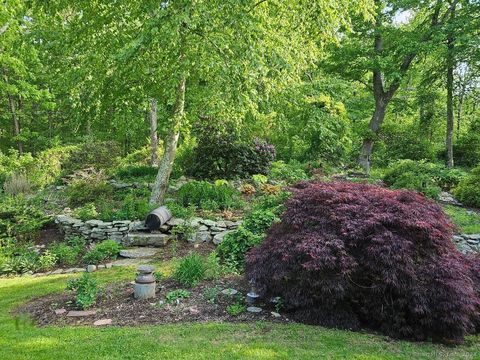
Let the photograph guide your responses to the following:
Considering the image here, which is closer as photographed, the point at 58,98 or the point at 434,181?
the point at 434,181

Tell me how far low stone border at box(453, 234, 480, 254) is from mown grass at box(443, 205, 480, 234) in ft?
0.38

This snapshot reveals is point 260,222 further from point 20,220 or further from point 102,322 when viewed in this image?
point 20,220

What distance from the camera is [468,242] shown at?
6.41 m

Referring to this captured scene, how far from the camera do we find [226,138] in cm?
974

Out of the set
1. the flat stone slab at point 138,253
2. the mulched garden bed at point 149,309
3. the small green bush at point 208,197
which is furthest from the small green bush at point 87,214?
the mulched garden bed at point 149,309

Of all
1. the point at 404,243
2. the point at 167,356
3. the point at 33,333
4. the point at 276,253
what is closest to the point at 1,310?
the point at 33,333

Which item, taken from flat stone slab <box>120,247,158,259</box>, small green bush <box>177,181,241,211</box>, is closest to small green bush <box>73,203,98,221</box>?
flat stone slab <box>120,247,158,259</box>

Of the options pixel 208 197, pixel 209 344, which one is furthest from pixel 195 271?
pixel 208 197

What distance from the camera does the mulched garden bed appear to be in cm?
392

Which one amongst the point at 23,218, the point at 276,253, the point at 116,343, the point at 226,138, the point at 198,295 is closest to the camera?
the point at 116,343

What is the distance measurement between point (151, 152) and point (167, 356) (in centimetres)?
1047

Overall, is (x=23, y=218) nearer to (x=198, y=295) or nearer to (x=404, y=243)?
(x=198, y=295)

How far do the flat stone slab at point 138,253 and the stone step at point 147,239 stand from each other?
17 centimetres

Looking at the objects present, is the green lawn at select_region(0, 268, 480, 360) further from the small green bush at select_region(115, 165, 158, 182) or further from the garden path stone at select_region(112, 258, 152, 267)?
the small green bush at select_region(115, 165, 158, 182)
